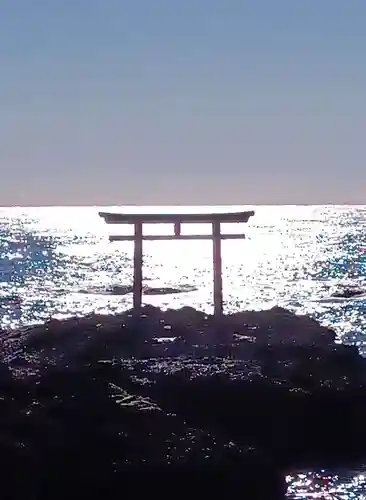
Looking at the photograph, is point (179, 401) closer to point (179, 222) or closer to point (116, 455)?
point (116, 455)

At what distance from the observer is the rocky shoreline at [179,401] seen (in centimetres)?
1171

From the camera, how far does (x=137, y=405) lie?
1311cm

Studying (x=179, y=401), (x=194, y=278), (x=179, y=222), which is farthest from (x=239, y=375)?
(x=194, y=278)

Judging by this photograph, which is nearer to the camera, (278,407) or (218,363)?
(278,407)

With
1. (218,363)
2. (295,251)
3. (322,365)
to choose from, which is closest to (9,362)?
(218,363)

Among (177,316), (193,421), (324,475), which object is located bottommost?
(324,475)

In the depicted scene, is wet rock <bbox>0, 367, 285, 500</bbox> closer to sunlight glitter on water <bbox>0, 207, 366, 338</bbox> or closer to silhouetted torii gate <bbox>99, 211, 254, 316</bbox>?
silhouetted torii gate <bbox>99, 211, 254, 316</bbox>

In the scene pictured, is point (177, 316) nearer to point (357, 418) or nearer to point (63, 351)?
point (63, 351)

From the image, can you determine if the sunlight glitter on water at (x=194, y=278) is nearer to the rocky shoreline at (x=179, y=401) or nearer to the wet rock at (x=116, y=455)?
the rocky shoreline at (x=179, y=401)

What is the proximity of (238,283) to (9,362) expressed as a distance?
5183 centimetres

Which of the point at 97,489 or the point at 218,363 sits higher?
the point at 218,363

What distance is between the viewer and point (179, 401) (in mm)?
14703

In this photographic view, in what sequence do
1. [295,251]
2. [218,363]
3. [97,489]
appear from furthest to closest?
[295,251] → [218,363] → [97,489]

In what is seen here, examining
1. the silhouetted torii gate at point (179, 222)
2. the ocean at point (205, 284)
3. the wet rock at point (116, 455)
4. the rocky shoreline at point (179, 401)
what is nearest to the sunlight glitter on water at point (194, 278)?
the ocean at point (205, 284)
